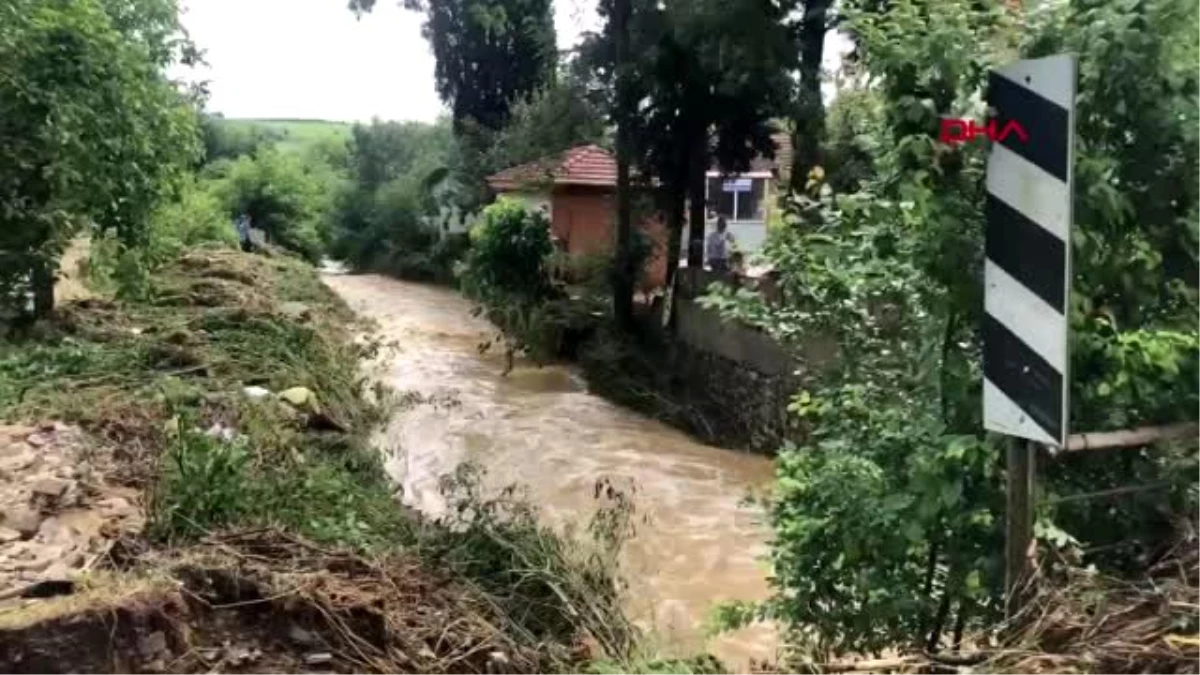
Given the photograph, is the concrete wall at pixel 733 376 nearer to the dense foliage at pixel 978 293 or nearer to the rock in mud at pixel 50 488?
the rock in mud at pixel 50 488

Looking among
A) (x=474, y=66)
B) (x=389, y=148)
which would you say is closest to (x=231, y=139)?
(x=389, y=148)

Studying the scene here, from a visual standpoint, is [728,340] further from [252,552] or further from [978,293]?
[978,293]

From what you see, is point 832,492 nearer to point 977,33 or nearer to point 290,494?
point 977,33

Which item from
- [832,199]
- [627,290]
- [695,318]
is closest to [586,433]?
[695,318]

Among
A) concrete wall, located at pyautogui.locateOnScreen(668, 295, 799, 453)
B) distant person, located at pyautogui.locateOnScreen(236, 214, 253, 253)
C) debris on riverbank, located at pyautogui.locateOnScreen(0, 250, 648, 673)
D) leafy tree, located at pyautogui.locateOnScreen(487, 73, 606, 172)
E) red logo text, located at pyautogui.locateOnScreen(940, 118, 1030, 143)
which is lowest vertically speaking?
concrete wall, located at pyautogui.locateOnScreen(668, 295, 799, 453)

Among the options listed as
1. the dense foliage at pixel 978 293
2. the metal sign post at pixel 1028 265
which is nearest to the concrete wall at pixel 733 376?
the dense foliage at pixel 978 293

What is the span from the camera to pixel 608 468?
12.8m

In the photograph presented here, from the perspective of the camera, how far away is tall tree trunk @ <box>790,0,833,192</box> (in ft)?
52.9

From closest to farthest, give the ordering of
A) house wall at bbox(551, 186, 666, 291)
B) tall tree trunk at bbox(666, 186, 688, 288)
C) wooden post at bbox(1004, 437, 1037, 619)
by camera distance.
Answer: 1. wooden post at bbox(1004, 437, 1037, 619)
2. tall tree trunk at bbox(666, 186, 688, 288)
3. house wall at bbox(551, 186, 666, 291)

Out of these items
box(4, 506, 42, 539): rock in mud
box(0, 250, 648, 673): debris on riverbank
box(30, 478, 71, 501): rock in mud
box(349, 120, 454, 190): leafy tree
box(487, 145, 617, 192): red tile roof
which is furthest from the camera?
box(349, 120, 454, 190): leafy tree

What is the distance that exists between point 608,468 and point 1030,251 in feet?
34.7

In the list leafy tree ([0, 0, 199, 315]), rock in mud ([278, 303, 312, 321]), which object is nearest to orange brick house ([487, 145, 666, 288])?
rock in mud ([278, 303, 312, 321])

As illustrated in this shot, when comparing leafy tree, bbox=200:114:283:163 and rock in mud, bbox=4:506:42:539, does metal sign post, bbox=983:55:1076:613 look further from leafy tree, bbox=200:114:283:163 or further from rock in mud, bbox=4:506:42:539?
leafy tree, bbox=200:114:283:163

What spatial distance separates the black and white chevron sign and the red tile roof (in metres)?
21.6
